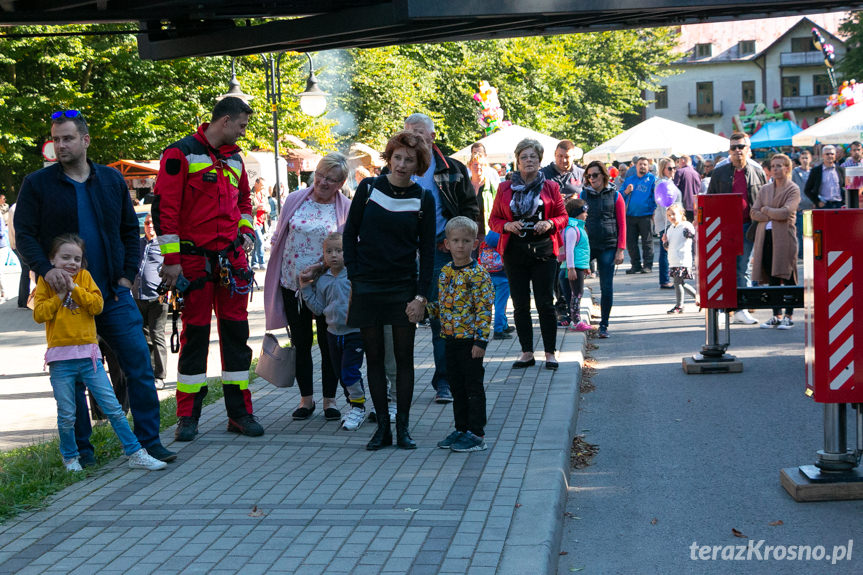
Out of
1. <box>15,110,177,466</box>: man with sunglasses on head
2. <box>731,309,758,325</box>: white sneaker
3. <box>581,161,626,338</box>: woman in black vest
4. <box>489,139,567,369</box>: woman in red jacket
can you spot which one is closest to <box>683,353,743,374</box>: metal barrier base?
<box>489,139,567,369</box>: woman in red jacket

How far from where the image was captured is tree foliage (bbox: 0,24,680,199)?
30.6m

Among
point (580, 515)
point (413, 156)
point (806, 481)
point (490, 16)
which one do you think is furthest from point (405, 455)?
point (490, 16)

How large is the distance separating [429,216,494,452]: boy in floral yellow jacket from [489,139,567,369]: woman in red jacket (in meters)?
2.60

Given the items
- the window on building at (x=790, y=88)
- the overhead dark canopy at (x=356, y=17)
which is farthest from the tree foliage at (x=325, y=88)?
the window on building at (x=790, y=88)

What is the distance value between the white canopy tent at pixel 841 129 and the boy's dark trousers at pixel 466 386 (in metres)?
17.7

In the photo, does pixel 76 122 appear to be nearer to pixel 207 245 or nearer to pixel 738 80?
pixel 207 245

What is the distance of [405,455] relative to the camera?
6.79 m

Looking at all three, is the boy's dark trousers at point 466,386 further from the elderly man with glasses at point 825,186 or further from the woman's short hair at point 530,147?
the elderly man with glasses at point 825,186

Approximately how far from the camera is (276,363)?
7.75 metres

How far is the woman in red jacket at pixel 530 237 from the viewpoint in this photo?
9508 millimetres

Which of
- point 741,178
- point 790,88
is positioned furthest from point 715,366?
point 790,88

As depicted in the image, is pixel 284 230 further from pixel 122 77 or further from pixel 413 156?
pixel 122 77

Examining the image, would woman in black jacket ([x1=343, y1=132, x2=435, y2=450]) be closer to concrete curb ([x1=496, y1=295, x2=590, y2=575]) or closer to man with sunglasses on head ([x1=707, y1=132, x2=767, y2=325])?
concrete curb ([x1=496, y1=295, x2=590, y2=575])

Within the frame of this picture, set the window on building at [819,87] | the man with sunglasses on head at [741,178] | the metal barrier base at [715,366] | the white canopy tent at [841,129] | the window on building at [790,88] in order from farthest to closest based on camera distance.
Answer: the window on building at [790,88] → the window on building at [819,87] → the white canopy tent at [841,129] → the man with sunglasses on head at [741,178] → the metal barrier base at [715,366]
